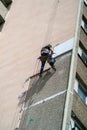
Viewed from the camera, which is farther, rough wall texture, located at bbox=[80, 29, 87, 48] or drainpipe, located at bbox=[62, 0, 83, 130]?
rough wall texture, located at bbox=[80, 29, 87, 48]

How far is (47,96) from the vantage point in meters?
14.8

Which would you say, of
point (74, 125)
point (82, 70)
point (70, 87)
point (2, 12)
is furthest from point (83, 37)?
point (2, 12)

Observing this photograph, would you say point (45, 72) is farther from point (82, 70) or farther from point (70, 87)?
point (70, 87)

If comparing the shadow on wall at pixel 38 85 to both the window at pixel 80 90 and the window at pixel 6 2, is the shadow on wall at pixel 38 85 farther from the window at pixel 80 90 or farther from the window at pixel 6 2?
the window at pixel 6 2

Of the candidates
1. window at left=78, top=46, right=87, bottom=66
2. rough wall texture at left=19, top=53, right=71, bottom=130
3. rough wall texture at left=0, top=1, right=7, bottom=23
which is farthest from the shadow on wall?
rough wall texture at left=0, top=1, right=7, bottom=23

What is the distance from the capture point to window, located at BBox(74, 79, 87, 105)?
15637 mm

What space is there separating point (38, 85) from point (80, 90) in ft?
5.89

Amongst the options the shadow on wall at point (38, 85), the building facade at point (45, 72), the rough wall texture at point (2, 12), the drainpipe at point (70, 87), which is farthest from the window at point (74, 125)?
the rough wall texture at point (2, 12)

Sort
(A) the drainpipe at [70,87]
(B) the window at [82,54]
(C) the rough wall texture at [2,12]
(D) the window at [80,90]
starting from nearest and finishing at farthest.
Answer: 1. (A) the drainpipe at [70,87]
2. (D) the window at [80,90]
3. (B) the window at [82,54]
4. (C) the rough wall texture at [2,12]

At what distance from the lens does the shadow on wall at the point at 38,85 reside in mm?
15703

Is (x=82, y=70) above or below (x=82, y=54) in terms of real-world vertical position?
above

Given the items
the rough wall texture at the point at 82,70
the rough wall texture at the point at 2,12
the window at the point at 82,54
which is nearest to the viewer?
the rough wall texture at the point at 82,70

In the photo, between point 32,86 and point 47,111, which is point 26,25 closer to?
point 32,86

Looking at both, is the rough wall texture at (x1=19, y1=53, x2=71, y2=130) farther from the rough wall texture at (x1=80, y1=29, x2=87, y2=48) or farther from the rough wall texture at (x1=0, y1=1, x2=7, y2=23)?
the rough wall texture at (x1=0, y1=1, x2=7, y2=23)
